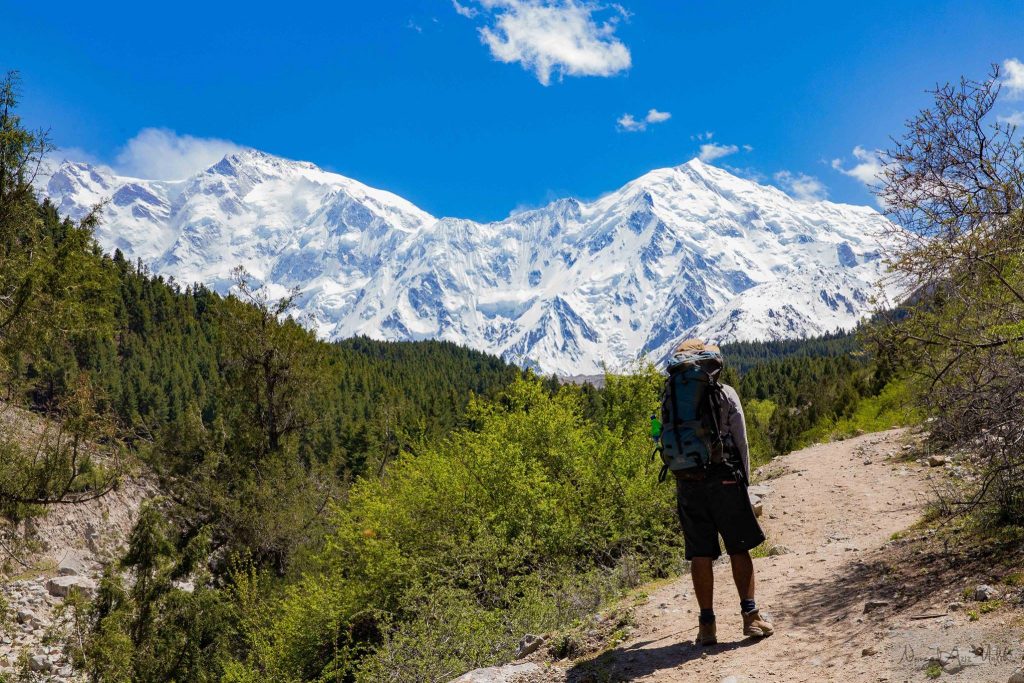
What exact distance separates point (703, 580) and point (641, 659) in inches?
37.9

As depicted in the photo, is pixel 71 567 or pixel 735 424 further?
pixel 71 567

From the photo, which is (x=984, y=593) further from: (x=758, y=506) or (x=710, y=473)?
(x=758, y=506)

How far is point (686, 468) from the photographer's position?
6.50m

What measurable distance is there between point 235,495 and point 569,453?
15.1m

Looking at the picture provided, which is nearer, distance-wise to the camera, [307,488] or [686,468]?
[686,468]

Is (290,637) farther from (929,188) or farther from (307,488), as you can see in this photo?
(929,188)

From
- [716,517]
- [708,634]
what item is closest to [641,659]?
[708,634]

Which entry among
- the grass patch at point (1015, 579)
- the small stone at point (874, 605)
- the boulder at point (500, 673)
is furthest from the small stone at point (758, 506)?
the boulder at point (500, 673)

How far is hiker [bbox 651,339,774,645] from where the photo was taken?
6402mm

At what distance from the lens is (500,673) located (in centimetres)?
724

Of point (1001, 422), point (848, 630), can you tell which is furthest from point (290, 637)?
point (1001, 422)

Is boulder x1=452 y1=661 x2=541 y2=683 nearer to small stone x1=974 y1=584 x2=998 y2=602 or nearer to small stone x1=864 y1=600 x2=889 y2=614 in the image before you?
small stone x1=864 y1=600 x2=889 y2=614

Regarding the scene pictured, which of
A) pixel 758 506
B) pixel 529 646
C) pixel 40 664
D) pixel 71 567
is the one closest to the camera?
pixel 529 646

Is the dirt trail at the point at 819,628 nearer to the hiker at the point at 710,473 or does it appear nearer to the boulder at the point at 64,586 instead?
the hiker at the point at 710,473
